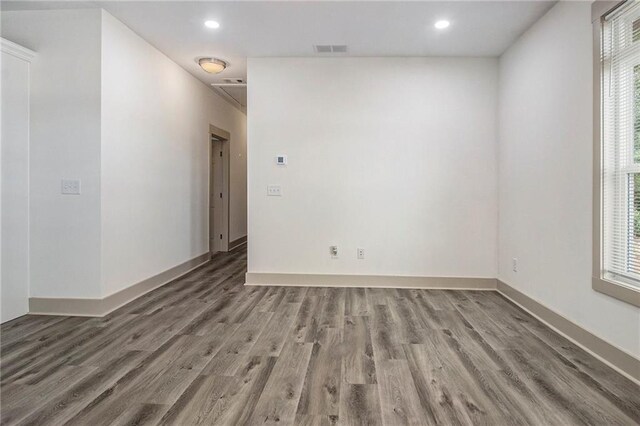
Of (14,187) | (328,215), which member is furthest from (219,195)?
(14,187)

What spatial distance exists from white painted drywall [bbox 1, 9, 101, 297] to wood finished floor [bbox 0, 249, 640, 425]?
540 mm

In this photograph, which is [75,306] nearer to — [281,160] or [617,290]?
[281,160]

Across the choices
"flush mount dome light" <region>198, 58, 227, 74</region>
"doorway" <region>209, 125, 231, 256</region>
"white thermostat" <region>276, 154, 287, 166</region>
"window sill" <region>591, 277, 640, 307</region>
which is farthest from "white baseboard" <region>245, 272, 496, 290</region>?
"flush mount dome light" <region>198, 58, 227, 74</region>

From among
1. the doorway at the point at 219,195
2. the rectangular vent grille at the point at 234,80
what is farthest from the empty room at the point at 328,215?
the doorway at the point at 219,195

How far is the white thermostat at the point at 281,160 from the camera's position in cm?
406

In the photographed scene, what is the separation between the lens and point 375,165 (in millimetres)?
4023

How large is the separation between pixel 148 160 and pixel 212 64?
1.42 m

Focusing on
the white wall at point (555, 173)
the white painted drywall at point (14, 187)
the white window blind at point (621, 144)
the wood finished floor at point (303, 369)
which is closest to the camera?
the wood finished floor at point (303, 369)

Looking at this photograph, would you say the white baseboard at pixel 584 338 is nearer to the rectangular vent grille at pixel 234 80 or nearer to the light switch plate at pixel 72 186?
the light switch plate at pixel 72 186

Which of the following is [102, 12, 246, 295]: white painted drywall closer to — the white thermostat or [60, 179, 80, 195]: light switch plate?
[60, 179, 80, 195]: light switch plate

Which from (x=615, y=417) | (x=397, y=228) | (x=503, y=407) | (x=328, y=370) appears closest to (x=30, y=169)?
(x=328, y=370)

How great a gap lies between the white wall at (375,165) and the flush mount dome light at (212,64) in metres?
0.41

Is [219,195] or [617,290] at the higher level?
[219,195]

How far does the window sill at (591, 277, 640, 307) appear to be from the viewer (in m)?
2.00
